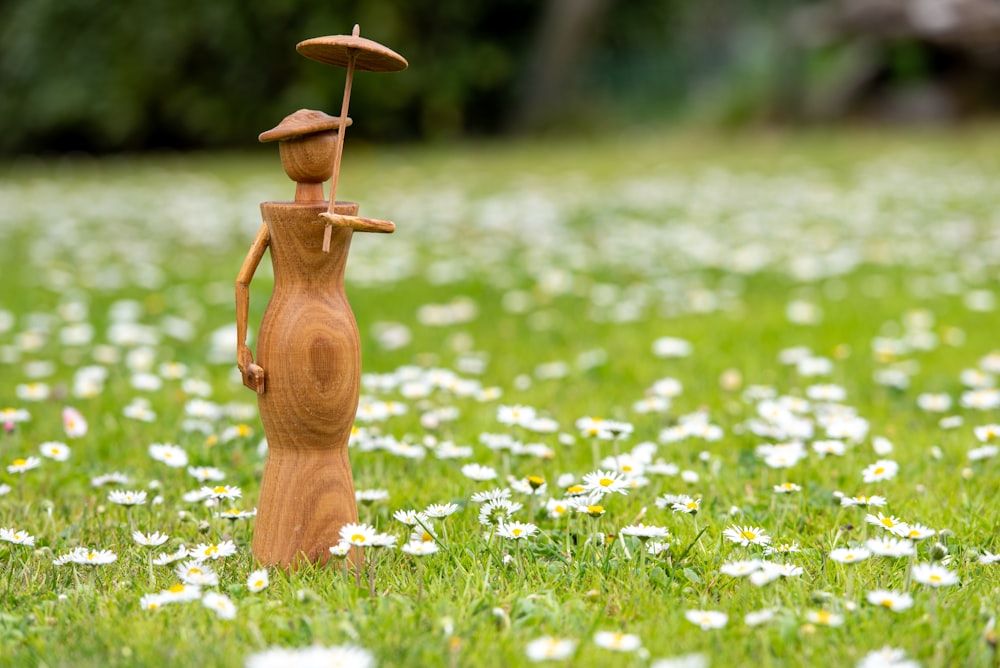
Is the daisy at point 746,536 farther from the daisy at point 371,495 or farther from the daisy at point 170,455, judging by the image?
the daisy at point 170,455

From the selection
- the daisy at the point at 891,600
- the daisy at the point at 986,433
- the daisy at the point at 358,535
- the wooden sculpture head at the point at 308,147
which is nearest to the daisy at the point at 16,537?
the daisy at the point at 358,535

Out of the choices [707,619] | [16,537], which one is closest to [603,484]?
[707,619]

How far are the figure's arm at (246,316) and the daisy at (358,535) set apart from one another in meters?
0.34

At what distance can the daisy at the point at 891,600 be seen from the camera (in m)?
1.89

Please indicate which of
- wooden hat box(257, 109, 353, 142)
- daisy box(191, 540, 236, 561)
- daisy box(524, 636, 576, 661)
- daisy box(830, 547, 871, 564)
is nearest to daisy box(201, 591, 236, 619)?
daisy box(191, 540, 236, 561)

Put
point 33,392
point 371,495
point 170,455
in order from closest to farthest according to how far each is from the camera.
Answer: point 371,495
point 170,455
point 33,392

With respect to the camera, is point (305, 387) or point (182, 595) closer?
point (182, 595)

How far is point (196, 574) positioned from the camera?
2016 millimetres

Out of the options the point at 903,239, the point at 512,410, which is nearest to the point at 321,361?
the point at 512,410

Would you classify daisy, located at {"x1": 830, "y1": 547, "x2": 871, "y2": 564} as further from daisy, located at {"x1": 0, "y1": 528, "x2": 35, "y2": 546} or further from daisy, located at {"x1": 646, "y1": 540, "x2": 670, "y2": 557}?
daisy, located at {"x1": 0, "y1": 528, "x2": 35, "y2": 546}

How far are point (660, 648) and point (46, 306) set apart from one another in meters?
4.71

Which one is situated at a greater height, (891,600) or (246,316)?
(246,316)

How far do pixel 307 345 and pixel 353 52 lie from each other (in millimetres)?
599

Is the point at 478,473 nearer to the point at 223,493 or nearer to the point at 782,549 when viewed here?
the point at 223,493
